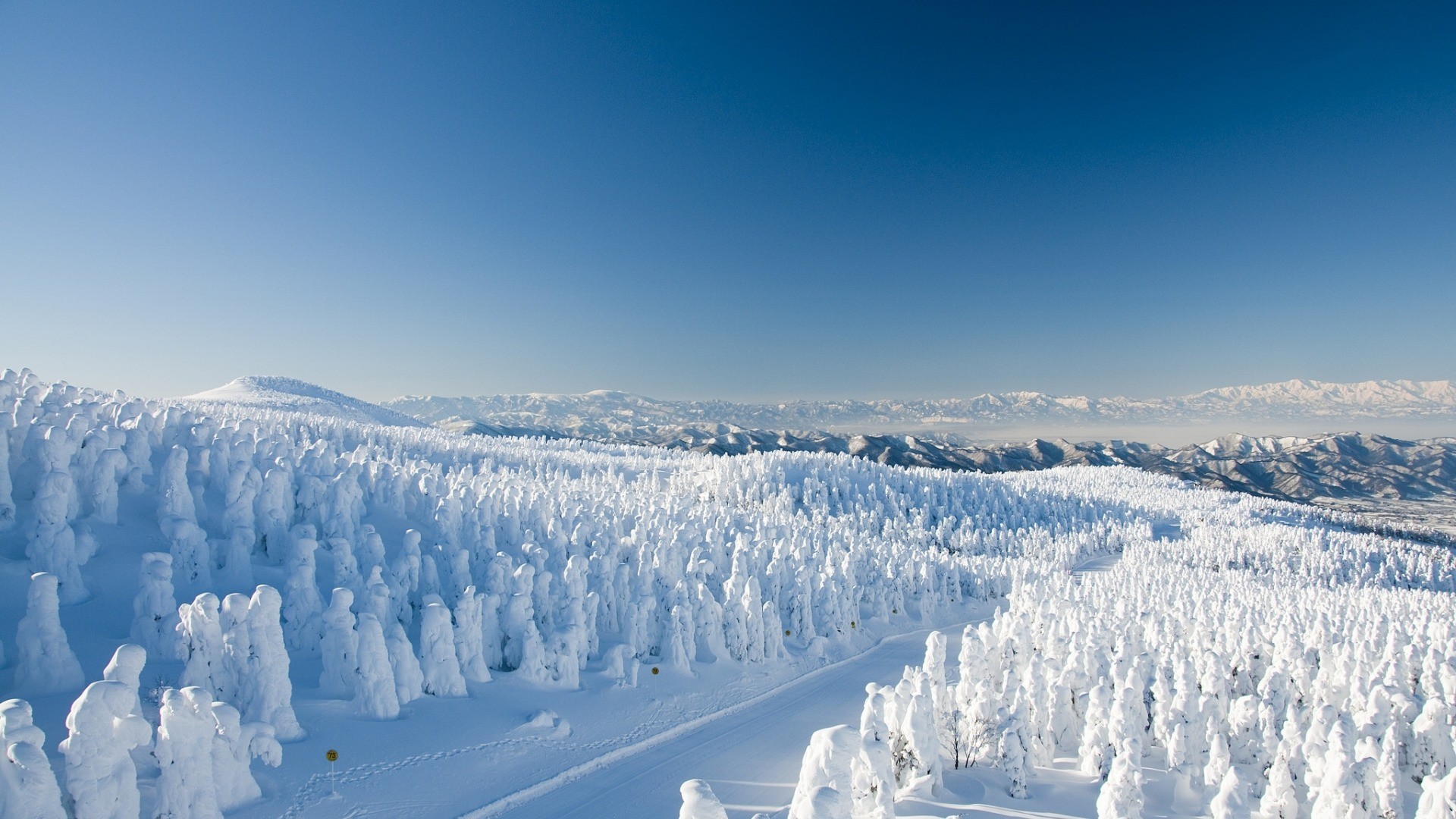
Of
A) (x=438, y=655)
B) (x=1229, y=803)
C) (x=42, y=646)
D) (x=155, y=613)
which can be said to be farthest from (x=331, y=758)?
(x=1229, y=803)

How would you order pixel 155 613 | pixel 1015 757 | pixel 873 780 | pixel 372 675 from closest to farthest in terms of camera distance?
1. pixel 873 780
2. pixel 1015 757
3. pixel 155 613
4. pixel 372 675

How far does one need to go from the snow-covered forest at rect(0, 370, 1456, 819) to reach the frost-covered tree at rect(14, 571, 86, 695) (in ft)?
0.26

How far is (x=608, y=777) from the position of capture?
20203mm

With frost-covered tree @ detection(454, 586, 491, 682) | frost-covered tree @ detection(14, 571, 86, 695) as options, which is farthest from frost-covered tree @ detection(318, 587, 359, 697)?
frost-covered tree @ detection(14, 571, 86, 695)

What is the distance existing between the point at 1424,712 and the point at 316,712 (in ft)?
117

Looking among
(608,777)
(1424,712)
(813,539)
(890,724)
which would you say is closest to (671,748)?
(608,777)

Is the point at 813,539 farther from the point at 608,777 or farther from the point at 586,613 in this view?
the point at 608,777

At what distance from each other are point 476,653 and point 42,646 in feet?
40.8

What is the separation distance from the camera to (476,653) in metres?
25.0

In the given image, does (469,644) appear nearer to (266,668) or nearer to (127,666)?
(266,668)

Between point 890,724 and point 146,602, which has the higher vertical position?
point 146,602

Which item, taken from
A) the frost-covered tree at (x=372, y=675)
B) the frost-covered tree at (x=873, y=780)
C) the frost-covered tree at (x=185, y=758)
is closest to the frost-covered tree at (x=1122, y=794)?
the frost-covered tree at (x=873, y=780)

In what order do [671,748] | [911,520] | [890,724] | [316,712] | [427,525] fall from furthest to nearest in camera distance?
[911,520] → [427,525] → [671,748] → [316,712] → [890,724]

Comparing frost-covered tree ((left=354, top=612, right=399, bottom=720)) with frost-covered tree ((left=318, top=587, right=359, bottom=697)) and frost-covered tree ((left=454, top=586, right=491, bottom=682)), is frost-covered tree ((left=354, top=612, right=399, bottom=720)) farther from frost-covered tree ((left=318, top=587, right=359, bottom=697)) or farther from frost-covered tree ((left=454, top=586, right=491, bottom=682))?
frost-covered tree ((left=454, top=586, right=491, bottom=682))
